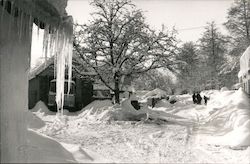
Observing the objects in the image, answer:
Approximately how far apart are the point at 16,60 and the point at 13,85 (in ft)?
1.72

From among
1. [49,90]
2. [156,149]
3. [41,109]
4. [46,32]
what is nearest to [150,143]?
[156,149]

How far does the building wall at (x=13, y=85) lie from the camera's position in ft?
20.1

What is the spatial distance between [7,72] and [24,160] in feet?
5.89

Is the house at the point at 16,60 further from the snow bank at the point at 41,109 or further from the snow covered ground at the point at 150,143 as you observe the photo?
the snow bank at the point at 41,109

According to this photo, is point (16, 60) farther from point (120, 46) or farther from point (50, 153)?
point (120, 46)

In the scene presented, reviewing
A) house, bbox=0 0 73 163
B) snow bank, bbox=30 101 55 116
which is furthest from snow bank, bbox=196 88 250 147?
snow bank, bbox=30 101 55 116

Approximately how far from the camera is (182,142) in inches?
453

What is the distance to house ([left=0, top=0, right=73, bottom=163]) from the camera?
609 centimetres

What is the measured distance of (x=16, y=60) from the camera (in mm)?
6859

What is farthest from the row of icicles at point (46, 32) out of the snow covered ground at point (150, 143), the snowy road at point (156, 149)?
the snowy road at point (156, 149)

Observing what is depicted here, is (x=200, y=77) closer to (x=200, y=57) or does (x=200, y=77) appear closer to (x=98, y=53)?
(x=200, y=57)

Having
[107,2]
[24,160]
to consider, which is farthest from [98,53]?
[24,160]

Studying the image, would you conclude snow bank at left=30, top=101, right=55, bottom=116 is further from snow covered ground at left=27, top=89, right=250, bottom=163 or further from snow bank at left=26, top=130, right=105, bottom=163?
snow bank at left=26, top=130, right=105, bottom=163

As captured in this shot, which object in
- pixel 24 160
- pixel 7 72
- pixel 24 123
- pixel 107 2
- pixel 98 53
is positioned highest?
pixel 107 2
